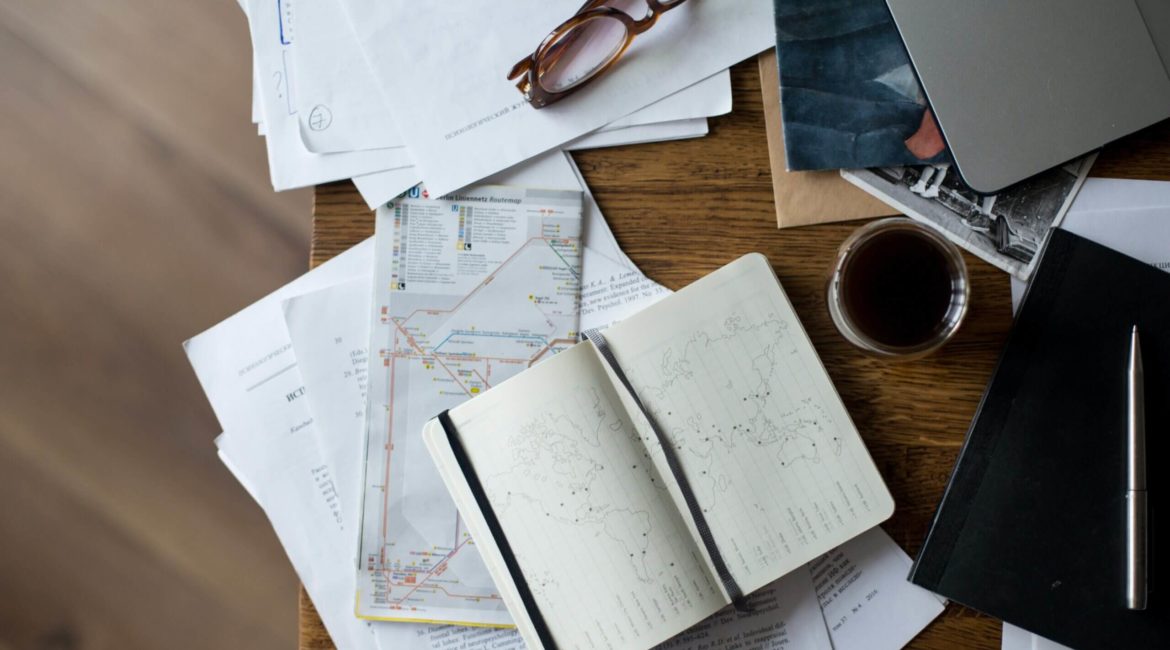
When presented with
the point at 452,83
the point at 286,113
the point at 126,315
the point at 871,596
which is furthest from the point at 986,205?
the point at 126,315

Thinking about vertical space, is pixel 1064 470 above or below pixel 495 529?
below

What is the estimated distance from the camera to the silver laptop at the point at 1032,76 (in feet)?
2.05

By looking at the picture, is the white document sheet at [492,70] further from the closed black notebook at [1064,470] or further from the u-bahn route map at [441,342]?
the closed black notebook at [1064,470]

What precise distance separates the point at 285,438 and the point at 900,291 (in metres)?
0.50

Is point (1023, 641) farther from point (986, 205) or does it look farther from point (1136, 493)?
point (986, 205)

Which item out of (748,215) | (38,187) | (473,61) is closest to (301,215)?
(38,187)

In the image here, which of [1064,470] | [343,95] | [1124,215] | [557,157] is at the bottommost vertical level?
[1064,470]

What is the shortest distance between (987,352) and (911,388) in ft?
0.21

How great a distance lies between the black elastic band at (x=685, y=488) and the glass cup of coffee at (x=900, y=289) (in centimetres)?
16

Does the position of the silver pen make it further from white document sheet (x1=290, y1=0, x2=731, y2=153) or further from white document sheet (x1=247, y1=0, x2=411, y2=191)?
white document sheet (x1=247, y1=0, x2=411, y2=191)

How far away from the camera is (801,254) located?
65 cm

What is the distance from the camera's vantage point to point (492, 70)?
65 cm

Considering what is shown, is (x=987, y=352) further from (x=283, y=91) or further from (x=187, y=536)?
(x=187, y=536)

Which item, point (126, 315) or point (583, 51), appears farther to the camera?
point (126, 315)
